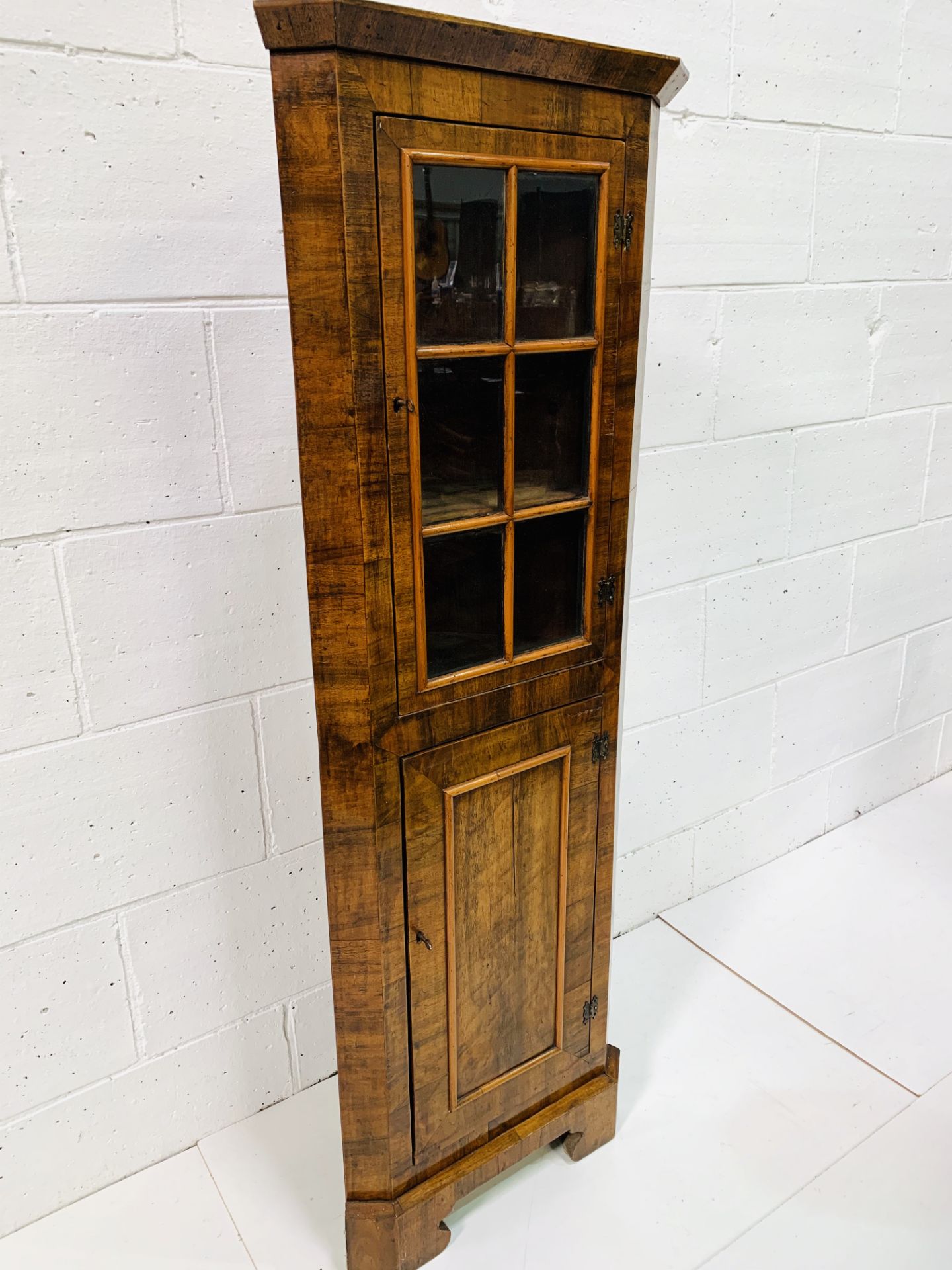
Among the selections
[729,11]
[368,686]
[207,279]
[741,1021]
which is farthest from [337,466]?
[741,1021]

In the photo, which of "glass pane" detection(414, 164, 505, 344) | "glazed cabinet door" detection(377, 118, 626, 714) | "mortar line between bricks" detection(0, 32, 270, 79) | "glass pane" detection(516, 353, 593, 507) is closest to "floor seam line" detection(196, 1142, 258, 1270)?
"glazed cabinet door" detection(377, 118, 626, 714)

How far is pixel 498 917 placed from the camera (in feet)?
4.45

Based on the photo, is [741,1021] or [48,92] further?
[741,1021]

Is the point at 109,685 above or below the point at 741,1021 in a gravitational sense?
above

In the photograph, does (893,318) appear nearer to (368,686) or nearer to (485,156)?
(485,156)

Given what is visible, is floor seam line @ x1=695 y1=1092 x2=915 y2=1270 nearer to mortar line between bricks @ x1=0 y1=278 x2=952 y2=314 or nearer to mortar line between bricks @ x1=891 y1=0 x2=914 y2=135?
mortar line between bricks @ x1=0 y1=278 x2=952 y2=314

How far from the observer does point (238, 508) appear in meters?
1.46

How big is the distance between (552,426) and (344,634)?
37 cm

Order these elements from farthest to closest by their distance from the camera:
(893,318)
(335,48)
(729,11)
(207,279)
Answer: (893,318), (729,11), (207,279), (335,48)

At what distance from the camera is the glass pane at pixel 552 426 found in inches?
46.1

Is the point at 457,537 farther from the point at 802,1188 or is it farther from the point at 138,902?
the point at 802,1188

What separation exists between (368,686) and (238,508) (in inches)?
18.8

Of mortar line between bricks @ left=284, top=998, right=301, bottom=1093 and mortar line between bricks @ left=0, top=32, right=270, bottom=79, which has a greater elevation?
mortar line between bricks @ left=0, top=32, right=270, bottom=79

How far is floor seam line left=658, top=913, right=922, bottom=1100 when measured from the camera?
177cm
